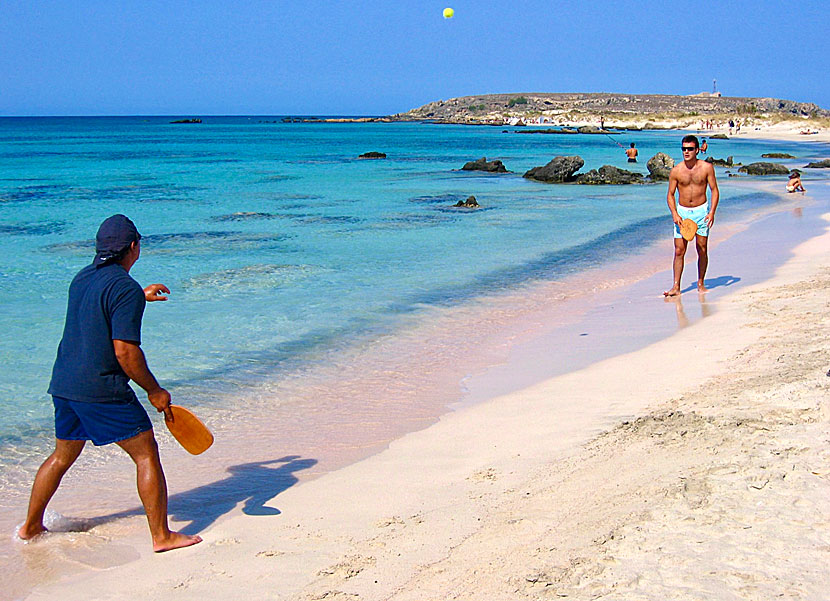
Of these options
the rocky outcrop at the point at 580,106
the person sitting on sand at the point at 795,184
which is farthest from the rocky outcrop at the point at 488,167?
the rocky outcrop at the point at 580,106

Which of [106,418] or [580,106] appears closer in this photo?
[106,418]

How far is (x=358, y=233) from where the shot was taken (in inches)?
691

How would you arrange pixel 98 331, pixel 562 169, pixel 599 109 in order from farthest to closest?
pixel 599 109 < pixel 562 169 < pixel 98 331

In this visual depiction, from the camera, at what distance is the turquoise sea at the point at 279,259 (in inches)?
292

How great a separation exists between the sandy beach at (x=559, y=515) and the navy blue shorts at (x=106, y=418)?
63cm

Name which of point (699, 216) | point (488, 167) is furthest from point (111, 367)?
point (488, 167)

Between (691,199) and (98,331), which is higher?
(691,199)

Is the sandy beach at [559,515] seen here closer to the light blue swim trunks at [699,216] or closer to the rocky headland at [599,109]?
the light blue swim trunks at [699,216]

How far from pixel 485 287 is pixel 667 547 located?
8.32 meters

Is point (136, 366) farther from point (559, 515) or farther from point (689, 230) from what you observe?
point (689, 230)

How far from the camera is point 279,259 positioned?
14016 millimetres

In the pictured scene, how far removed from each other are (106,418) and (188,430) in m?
0.46


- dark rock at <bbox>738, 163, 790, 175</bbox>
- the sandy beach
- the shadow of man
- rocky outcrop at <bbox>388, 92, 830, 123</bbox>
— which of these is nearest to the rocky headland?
rocky outcrop at <bbox>388, 92, 830, 123</bbox>

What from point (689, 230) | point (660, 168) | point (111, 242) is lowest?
point (689, 230)
